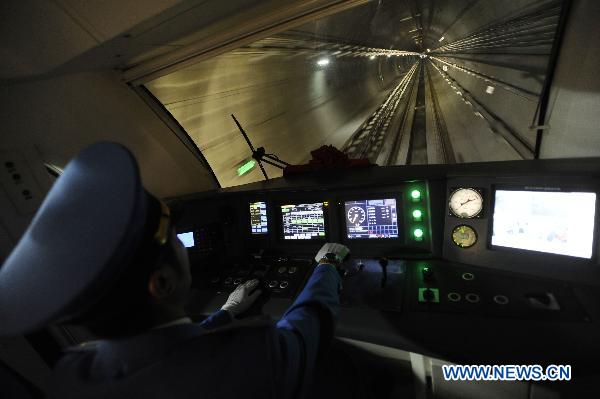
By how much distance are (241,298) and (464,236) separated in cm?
144

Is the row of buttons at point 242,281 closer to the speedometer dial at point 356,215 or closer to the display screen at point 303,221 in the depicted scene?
the display screen at point 303,221

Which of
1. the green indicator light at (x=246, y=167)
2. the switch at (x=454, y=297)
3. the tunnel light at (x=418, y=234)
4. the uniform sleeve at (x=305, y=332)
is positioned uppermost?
the green indicator light at (x=246, y=167)

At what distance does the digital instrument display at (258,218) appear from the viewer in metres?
2.37

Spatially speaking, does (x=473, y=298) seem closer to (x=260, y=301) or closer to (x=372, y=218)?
(x=372, y=218)

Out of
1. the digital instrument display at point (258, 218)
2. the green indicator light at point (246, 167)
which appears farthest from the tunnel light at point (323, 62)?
the digital instrument display at point (258, 218)

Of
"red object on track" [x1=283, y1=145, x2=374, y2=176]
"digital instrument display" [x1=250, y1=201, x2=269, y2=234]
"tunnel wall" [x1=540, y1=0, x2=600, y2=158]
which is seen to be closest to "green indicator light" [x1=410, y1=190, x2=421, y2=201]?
"red object on track" [x1=283, y1=145, x2=374, y2=176]

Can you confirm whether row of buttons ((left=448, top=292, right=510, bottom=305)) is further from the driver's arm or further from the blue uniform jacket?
the blue uniform jacket

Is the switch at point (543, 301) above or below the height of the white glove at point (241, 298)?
above

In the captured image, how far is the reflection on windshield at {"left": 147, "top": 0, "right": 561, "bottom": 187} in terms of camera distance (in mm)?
3834

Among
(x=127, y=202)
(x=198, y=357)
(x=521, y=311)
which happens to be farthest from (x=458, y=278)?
(x=127, y=202)

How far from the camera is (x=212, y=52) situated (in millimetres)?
2264

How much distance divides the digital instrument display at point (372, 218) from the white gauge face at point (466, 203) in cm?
36

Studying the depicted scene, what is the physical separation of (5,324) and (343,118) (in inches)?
344

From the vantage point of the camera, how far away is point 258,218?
2398 millimetres
